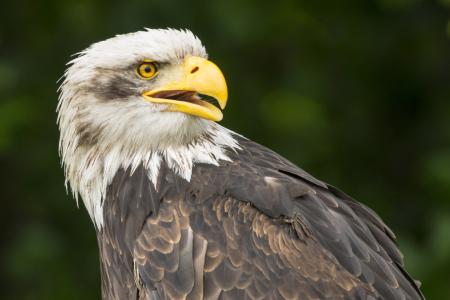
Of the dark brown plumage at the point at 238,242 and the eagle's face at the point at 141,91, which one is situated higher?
the eagle's face at the point at 141,91

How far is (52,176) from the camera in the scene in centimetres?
586

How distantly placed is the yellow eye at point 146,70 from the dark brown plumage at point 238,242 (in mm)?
538

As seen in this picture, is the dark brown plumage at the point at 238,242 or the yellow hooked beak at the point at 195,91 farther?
the yellow hooked beak at the point at 195,91

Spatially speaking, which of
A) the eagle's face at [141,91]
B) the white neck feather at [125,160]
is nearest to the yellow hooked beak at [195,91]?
the eagle's face at [141,91]

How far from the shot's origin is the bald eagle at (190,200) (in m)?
2.80

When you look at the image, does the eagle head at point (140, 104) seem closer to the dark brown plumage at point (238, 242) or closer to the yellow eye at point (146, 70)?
the yellow eye at point (146, 70)

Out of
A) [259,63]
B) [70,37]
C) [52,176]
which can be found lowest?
[52,176]

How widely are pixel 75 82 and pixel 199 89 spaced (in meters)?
0.75

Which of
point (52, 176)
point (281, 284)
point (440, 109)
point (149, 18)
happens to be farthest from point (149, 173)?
point (440, 109)

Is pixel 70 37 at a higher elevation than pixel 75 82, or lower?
lower

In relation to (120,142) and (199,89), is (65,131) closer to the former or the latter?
(120,142)

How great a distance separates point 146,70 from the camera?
3.09 m

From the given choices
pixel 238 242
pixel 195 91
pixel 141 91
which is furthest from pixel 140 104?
pixel 238 242

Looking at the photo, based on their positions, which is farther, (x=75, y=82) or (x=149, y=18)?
(x=149, y=18)
